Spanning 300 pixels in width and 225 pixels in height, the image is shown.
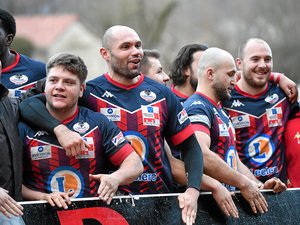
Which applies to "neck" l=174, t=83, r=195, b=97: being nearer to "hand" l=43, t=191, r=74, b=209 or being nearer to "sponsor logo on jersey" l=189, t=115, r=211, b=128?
"sponsor logo on jersey" l=189, t=115, r=211, b=128

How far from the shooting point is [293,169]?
367 inches

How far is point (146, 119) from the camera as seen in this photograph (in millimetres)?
7734

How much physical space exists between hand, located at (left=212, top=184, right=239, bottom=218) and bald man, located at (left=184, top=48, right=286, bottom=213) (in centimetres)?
22

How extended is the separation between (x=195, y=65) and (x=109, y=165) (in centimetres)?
228

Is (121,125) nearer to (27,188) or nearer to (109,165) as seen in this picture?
(109,165)

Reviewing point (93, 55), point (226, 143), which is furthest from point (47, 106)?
point (93, 55)

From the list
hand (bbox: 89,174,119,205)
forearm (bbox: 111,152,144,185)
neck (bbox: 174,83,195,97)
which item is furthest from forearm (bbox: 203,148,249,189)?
neck (bbox: 174,83,195,97)

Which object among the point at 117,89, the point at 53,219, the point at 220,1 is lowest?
the point at 53,219

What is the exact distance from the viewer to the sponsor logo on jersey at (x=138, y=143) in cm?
768

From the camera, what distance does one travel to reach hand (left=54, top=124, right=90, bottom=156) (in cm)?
700

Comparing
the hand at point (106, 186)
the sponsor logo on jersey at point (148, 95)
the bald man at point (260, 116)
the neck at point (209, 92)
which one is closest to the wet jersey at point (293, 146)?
the bald man at point (260, 116)

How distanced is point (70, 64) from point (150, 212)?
137cm

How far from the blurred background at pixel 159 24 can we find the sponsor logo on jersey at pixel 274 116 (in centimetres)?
3182

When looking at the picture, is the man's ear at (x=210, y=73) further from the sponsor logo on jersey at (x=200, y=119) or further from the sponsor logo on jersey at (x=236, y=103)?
the sponsor logo on jersey at (x=236, y=103)
